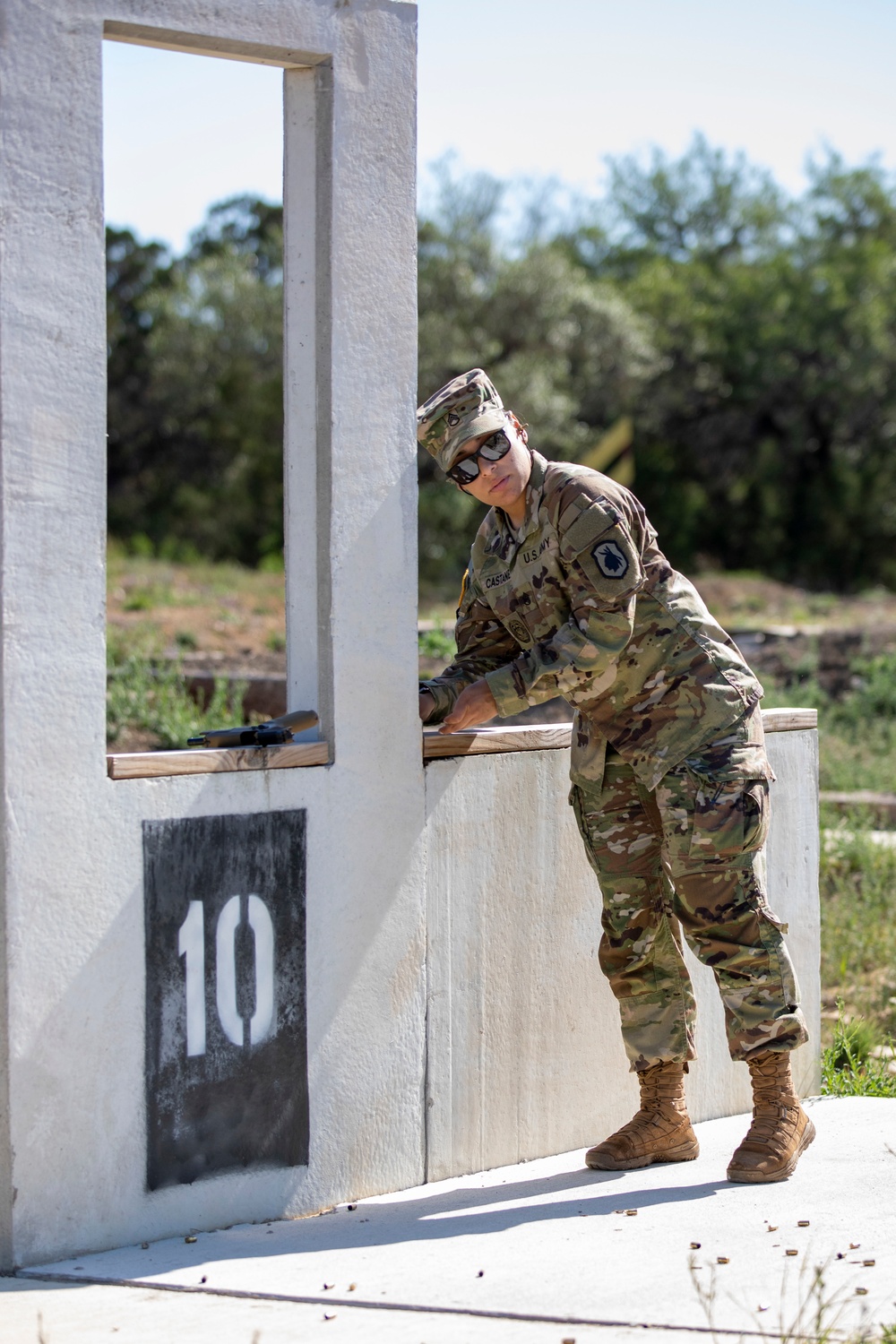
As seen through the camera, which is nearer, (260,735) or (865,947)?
(260,735)

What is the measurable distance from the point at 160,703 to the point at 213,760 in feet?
16.8

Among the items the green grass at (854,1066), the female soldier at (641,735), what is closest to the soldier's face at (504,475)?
the female soldier at (641,735)

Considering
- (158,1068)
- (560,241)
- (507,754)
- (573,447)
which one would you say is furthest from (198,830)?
(560,241)

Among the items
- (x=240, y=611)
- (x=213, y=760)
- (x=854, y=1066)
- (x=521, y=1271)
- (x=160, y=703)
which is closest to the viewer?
(x=521, y=1271)

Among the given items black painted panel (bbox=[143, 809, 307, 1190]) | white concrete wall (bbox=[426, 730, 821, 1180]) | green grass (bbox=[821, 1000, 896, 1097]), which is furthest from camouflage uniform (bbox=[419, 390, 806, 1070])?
green grass (bbox=[821, 1000, 896, 1097])

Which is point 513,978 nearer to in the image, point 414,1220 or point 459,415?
point 414,1220

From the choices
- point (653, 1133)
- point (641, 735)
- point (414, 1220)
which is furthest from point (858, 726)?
point (414, 1220)

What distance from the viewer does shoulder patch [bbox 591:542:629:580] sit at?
3.12m

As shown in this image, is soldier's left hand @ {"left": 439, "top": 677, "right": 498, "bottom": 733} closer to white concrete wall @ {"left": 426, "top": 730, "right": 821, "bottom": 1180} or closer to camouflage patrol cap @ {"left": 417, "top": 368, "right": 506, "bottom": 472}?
white concrete wall @ {"left": 426, "top": 730, "right": 821, "bottom": 1180}

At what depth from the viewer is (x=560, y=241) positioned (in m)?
28.8

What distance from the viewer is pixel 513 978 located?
3.54m

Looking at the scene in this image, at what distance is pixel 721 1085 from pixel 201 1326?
1964 mm

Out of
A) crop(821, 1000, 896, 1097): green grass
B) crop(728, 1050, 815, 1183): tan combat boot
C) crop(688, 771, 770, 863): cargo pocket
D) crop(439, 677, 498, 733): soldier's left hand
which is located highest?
crop(439, 677, 498, 733): soldier's left hand

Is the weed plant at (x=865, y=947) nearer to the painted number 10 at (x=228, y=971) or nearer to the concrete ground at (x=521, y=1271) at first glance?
the concrete ground at (x=521, y=1271)
